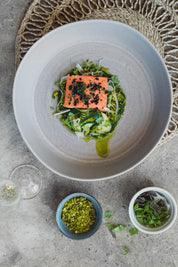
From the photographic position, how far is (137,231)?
1.91 metres

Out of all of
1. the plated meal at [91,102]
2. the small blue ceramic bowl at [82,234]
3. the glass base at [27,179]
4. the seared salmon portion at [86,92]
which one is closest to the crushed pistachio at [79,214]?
the small blue ceramic bowl at [82,234]

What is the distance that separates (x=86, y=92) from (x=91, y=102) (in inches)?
2.9

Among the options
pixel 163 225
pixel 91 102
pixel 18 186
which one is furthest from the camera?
pixel 18 186

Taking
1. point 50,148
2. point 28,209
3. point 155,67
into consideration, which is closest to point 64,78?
point 50,148

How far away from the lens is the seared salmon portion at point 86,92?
67.3 inches

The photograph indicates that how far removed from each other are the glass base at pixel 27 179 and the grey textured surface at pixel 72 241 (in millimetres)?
39

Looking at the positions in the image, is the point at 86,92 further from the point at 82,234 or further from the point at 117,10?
the point at 82,234

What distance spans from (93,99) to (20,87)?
48 centimetres

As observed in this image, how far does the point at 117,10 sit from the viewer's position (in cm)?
184

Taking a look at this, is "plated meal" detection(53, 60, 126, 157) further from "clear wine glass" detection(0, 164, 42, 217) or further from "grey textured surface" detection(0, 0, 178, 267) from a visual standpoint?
"clear wine glass" detection(0, 164, 42, 217)

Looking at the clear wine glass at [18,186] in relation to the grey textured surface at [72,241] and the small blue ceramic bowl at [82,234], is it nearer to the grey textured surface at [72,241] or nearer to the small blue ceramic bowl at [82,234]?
the grey textured surface at [72,241]

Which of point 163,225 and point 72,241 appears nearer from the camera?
point 163,225

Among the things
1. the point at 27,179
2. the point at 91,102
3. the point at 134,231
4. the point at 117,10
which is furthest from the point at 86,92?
the point at 134,231

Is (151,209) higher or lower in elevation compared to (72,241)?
higher
